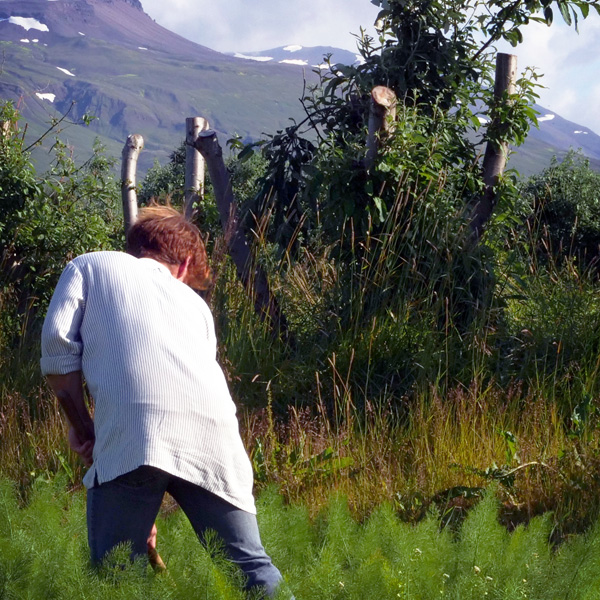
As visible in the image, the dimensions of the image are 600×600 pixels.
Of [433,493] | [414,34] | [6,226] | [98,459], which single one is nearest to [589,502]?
[433,493]

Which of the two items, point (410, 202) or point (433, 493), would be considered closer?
point (433, 493)

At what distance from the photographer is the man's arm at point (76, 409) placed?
2807 mm

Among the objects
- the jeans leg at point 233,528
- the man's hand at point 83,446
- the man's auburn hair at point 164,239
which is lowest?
the jeans leg at point 233,528

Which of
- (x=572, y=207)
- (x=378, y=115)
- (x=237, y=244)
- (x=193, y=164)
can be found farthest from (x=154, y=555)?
(x=572, y=207)

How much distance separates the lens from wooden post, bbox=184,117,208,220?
6.94m

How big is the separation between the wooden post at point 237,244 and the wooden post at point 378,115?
1.12m

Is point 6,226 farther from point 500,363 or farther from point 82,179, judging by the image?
point 500,363

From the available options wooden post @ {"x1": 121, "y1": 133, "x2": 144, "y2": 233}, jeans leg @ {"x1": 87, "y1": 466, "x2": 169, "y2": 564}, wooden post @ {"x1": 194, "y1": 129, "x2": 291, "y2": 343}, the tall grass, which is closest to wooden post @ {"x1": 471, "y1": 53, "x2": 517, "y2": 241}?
wooden post @ {"x1": 194, "y1": 129, "x2": 291, "y2": 343}

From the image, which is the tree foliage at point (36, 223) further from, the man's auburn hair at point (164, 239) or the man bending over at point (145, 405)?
the man bending over at point (145, 405)

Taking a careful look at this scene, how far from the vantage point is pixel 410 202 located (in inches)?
236

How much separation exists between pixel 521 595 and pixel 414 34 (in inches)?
200

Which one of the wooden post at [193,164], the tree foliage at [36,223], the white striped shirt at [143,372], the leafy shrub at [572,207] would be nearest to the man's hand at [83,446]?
the white striped shirt at [143,372]

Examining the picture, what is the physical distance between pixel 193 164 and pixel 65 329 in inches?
197

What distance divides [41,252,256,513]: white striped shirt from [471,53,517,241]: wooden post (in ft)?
13.6
